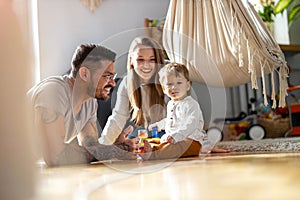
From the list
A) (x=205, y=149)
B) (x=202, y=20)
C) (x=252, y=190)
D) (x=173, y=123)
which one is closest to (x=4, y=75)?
(x=252, y=190)

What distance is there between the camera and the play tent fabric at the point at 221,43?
51.9 inches

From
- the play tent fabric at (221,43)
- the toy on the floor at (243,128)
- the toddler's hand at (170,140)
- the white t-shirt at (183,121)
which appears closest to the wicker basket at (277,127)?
the toy on the floor at (243,128)

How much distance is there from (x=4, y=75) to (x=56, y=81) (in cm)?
85

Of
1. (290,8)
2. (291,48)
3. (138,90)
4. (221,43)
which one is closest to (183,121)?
(138,90)

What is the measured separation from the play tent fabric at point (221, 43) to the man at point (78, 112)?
0.28 m

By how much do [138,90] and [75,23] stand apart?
124 cm

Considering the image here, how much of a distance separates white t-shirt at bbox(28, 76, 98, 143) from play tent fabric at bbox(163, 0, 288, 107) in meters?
0.30

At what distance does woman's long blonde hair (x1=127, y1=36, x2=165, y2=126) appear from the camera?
0.98m

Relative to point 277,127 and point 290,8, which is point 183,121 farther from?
point 290,8

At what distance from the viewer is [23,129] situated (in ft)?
1.03

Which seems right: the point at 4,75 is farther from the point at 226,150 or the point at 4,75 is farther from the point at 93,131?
the point at 226,150

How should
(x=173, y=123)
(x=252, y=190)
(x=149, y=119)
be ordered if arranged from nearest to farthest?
1. (x=252, y=190)
2. (x=149, y=119)
3. (x=173, y=123)

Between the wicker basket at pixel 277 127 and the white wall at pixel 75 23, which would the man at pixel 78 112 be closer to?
the white wall at pixel 75 23

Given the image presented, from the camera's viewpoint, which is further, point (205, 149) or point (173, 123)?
point (205, 149)
